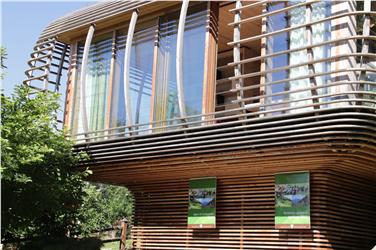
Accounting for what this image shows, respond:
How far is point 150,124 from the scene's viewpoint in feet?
45.9

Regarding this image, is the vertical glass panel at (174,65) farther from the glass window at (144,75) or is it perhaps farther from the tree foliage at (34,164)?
the tree foliage at (34,164)

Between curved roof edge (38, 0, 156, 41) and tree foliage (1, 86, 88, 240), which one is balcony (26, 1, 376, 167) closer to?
curved roof edge (38, 0, 156, 41)

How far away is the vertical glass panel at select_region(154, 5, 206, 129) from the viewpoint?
541 inches

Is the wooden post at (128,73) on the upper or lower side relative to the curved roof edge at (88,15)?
lower

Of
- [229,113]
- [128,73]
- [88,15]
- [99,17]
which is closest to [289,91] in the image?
[229,113]

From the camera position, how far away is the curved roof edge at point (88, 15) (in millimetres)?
15281

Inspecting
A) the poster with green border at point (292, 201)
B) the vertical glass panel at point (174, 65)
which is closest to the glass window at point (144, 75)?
the vertical glass panel at point (174, 65)

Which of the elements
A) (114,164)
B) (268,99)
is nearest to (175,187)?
(114,164)

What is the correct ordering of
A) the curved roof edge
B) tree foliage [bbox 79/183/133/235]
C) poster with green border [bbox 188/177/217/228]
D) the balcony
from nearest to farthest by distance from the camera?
the balcony < poster with green border [bbox 188/177/217/228] < the curved roof edge < tree foliage [bbox 79/183/133/235]

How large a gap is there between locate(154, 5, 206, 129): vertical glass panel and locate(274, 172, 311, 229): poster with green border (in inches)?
105

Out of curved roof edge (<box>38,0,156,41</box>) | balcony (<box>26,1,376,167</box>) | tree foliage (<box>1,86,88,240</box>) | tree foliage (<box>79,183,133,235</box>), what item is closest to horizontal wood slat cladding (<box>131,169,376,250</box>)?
balcony (<box>26,1,376,167</box>)

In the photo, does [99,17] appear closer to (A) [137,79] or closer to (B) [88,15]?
(B) [88,15]

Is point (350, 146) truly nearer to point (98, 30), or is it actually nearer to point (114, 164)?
point (114, 164)

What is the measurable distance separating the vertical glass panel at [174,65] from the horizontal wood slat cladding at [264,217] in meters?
2.21
